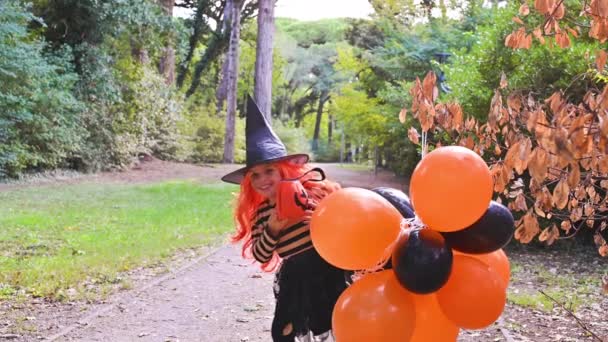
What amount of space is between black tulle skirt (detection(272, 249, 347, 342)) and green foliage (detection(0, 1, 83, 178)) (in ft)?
40.0

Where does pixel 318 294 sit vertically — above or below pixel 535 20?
below

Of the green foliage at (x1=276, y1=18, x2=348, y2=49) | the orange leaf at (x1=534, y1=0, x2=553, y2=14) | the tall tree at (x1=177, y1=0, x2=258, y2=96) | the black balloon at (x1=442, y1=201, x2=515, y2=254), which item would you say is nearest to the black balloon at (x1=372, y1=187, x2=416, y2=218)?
the black balloon at (x1=442, y1=201, x2=515, y2=254)

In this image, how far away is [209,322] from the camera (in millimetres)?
4926

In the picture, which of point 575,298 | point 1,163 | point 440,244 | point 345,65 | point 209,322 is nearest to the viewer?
point 440,244

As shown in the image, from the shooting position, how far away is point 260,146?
281 cm

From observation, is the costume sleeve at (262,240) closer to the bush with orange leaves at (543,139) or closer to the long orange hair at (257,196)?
the long orange hair at (257,196)

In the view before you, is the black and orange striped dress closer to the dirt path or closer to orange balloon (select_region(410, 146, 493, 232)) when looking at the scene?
orange balloon (select_region(410, 146, 493, 232))

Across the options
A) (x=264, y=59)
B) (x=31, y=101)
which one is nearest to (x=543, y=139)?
(x=264, y=59)

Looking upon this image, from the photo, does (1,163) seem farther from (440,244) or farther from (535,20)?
(440,244)

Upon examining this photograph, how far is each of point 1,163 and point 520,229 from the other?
13467 mm

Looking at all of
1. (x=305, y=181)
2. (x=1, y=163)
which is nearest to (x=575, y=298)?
(x=305, y=181)

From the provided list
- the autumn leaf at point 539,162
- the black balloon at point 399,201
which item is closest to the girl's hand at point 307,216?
the black balloon at point 399,201

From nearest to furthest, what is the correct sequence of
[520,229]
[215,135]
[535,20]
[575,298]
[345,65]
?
[520,229] < [575,298] < [535,20] < [345,65] < [215,135]

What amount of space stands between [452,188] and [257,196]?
1.35 metres
